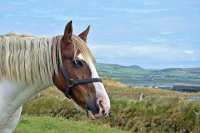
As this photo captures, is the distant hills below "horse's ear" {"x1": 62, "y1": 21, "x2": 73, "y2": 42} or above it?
below

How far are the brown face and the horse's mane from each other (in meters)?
0.06

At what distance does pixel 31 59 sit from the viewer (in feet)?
17.3

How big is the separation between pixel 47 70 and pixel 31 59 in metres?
0.20

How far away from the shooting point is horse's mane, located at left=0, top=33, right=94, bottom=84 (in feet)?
17.2

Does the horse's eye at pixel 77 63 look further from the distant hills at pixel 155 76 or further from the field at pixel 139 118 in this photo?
the distant hills at pixel 155 76

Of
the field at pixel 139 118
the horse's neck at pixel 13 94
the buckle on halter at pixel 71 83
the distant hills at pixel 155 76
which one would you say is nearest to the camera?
the buckle on halter at pixel 71 83

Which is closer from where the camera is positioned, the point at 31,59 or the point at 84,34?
the point at 31,59

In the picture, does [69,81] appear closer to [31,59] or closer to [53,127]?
[31,59]

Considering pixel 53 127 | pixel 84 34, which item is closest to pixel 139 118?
pixel 53 127

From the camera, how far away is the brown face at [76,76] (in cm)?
504

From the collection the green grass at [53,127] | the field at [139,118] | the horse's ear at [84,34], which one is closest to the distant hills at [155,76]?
the field at [139,118]

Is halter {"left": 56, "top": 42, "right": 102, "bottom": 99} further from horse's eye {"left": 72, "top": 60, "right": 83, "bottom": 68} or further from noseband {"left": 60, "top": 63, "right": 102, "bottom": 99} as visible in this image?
horse's eye {"left": 72, "top": 60, "right": 83, "bottom": 68}

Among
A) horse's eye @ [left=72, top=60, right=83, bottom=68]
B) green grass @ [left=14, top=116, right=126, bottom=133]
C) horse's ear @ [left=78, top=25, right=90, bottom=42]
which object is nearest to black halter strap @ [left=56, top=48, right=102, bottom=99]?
horse's eye @ [left=72, top=60, right=83, bottom=68]

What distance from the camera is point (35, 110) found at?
794 inches
